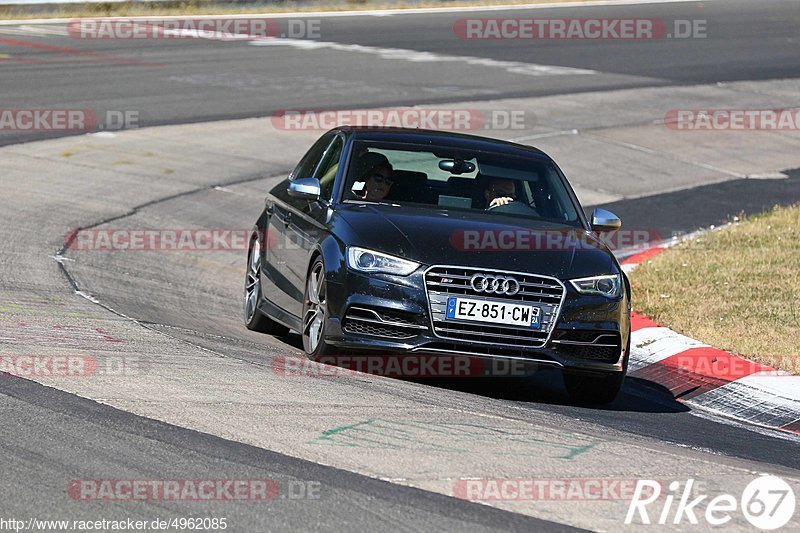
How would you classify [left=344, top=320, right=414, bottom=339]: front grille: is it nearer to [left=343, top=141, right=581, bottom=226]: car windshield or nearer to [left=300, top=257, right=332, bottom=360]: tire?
[left=300, top=257, right=332, bottom=360]: tire

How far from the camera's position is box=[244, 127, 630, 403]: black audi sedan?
314 inches

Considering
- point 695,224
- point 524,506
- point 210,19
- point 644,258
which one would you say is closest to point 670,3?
point 210,19

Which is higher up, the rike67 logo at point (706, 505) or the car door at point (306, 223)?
the car door at point (306, 223)

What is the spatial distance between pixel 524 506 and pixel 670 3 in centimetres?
3648

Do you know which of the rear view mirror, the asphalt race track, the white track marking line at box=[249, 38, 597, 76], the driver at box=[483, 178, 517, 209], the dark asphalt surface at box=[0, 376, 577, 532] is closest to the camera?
the dark asphalt surface at box=[0, 376, 577, 532]

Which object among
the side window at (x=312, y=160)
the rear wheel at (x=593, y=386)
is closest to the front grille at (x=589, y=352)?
the rear wheel at (x=593, y=386)

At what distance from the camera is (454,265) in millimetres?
7945

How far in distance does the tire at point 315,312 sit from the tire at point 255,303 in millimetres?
1276

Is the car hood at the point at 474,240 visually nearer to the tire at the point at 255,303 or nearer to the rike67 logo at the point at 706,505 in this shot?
the tire at the point at 255,303

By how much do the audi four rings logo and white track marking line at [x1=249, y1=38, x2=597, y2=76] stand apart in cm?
1887

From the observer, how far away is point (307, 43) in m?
29.1

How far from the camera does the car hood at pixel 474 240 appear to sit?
8055 millimetres

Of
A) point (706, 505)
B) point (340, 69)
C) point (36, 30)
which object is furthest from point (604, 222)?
point (36, 30)

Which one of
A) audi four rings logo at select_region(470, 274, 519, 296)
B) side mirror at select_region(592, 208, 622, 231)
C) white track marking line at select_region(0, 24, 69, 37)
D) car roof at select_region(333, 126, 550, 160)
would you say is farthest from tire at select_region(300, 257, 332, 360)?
white track marking line at select_region(0, 24, 69, 37)
